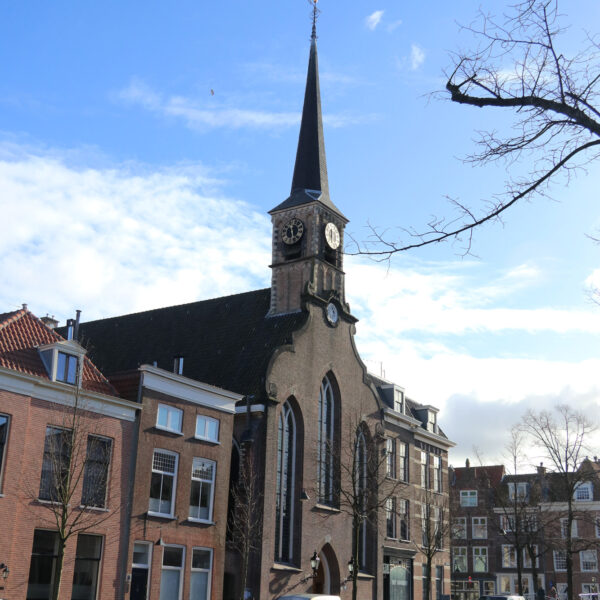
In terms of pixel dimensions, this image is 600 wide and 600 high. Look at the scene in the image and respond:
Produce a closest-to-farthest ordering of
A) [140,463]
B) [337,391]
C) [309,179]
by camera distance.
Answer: [140,463] < [337,391] < [309,179]

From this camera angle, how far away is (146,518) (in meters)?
28.2

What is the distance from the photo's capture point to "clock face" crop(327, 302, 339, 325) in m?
42.0

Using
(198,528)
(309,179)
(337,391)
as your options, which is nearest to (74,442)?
(198,528)

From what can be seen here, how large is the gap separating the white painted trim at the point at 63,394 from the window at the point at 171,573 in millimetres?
5527

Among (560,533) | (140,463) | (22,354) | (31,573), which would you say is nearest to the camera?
(31,573)

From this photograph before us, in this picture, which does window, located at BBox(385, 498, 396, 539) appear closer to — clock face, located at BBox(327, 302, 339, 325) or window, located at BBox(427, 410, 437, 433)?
window, located at BBox(427, 410, 437, 433)

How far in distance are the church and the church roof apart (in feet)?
0.29

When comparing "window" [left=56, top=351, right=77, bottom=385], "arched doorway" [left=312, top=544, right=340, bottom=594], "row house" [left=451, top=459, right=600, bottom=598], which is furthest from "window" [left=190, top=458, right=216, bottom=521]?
"row house" [left=451, top=459, right=600, bottom=598]

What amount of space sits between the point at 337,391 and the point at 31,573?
68.0 ft

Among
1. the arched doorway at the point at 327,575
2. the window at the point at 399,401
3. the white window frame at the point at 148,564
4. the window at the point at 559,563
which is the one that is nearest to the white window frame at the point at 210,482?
the white window frame at the point at 148,564

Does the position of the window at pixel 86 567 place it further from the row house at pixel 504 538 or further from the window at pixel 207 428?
the row house at pixel 504 538

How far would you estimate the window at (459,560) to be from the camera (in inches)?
2975

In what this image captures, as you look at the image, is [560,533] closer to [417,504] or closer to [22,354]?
[417,504]

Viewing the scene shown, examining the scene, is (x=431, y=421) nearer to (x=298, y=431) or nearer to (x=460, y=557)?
(x=298, y=431)
